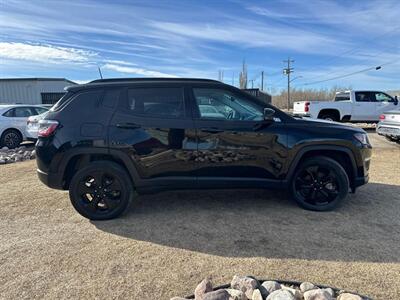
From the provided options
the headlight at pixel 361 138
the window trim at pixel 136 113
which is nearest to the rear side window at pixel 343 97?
the headlight at pixel 361 138

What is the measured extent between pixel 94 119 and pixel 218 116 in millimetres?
1675

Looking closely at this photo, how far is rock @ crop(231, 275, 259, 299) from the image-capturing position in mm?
2803

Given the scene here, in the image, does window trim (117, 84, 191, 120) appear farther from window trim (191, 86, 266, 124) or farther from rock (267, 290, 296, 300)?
rock (267, 290, 296, 300)

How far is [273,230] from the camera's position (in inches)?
165

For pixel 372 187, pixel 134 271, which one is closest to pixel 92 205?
pixel 134 271

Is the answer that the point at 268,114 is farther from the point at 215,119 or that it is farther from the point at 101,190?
the point at 101,190

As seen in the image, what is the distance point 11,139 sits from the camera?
1229 centimetres

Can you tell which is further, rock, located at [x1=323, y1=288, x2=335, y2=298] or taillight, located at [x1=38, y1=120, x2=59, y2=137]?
taillight, located at [x1=38, y1=120, x2=59, y2=137]

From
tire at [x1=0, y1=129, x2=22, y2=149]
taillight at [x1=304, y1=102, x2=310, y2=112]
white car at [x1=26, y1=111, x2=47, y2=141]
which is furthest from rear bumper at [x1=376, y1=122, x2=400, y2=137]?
tire at [x1=0, y1=129, x2=22, y2=149]

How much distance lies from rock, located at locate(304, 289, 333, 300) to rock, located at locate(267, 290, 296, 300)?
14 centimetres

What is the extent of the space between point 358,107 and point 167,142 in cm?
1478

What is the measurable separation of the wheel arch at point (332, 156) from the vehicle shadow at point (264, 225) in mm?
553

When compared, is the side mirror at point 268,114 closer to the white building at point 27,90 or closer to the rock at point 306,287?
the rock at point 306,287

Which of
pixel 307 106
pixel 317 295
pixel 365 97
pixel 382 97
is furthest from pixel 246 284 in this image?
pixel 382 97
